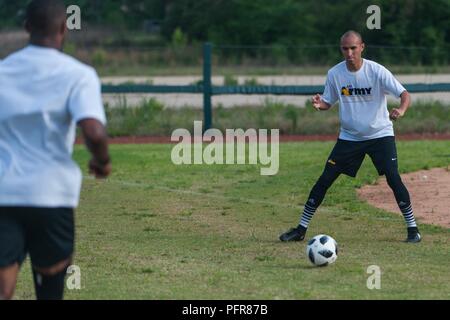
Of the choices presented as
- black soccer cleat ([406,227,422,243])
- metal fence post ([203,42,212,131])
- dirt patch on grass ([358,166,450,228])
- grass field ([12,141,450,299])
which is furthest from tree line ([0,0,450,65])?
black soccer cleat ([406,227,422,243])

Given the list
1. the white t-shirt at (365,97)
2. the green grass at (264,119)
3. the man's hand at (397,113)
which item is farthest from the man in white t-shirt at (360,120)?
the green grass at (264,119)

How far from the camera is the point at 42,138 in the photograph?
18.9 ft

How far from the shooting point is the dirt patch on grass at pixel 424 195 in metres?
13.0

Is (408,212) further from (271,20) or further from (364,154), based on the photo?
(271,20)

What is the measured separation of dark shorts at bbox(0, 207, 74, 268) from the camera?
5.77 metres

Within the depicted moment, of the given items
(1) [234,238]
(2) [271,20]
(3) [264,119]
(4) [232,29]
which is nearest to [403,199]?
(1) [234,238]

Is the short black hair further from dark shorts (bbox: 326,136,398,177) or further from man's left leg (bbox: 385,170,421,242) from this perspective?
man's left leg (bbox: 385,170,421,242)

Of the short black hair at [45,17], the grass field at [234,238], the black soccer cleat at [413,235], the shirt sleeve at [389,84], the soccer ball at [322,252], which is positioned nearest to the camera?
the short black hair at [45,17]

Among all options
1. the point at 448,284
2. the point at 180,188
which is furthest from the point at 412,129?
the point at 448,284

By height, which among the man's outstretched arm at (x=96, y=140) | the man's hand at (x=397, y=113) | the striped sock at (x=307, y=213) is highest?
the man's outstretched arm at (x=96, y=140)

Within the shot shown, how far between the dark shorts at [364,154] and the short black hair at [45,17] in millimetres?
5498

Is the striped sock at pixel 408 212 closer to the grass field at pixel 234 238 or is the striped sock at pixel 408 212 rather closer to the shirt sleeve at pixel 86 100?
the grass field at pixel 234 238

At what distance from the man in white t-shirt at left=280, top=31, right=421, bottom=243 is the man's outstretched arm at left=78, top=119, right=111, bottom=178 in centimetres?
534

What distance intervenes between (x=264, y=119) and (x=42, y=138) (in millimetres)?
17634
